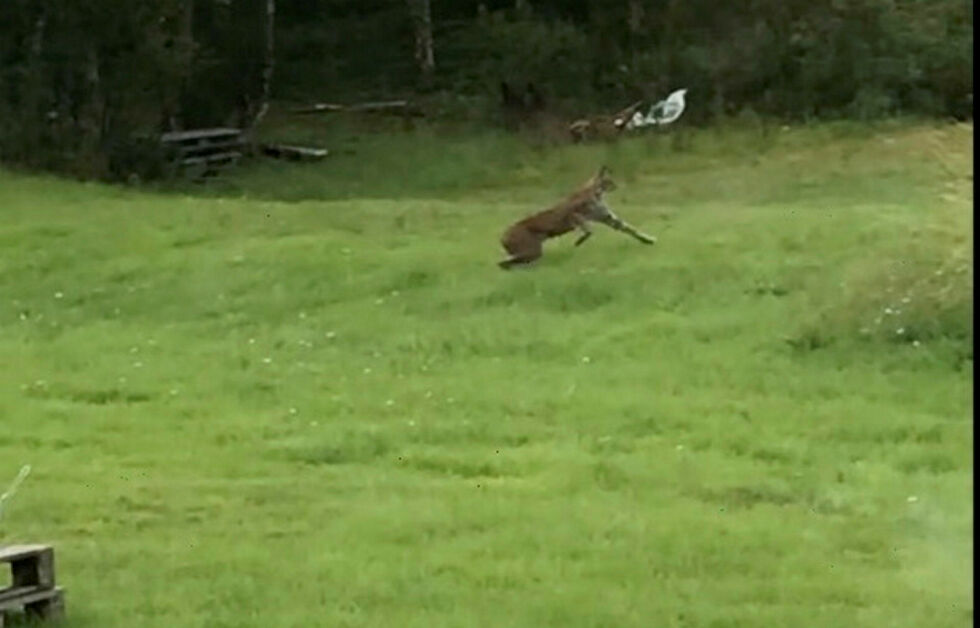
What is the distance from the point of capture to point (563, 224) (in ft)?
54.0

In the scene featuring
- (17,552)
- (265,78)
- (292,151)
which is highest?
(17,552)

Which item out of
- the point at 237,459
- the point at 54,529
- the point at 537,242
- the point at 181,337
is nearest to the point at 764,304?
the point at 537,242

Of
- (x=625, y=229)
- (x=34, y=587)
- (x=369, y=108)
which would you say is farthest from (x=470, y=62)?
(x=34, y=587)

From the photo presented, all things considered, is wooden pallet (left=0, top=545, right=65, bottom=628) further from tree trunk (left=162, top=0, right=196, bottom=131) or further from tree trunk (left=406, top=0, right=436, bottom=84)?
tree trunk (left=406, top=0, right=436, bottom=84)

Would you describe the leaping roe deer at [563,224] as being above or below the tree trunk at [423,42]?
above

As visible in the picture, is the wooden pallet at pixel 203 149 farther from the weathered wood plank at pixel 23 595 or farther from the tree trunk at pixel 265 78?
the weathered wood plank at pixel 23 595

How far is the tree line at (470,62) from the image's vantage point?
2430 cm

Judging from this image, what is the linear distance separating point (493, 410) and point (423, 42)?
20121 mm

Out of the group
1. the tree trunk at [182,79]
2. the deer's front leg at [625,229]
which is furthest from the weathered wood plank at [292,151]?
the deer's front leg at [625,229]

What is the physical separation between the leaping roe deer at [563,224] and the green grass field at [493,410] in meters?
0.20

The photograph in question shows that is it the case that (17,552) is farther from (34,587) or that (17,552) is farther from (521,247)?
(521,247)

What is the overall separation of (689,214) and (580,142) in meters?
6.92

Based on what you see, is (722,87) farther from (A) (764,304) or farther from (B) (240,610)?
(B) (240,610)

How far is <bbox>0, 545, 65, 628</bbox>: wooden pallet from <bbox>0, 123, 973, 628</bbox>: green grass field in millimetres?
124
